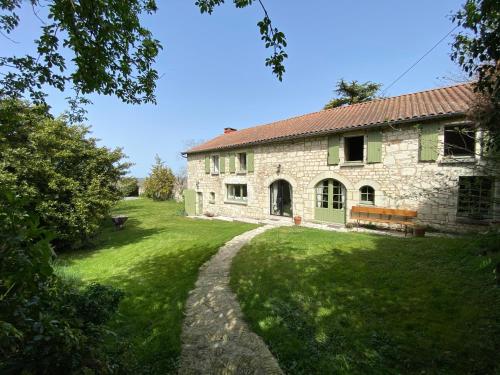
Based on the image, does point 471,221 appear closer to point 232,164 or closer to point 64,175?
point 232,164

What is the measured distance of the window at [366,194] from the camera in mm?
11266

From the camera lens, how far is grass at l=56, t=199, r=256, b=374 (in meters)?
3.72

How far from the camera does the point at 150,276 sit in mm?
6648

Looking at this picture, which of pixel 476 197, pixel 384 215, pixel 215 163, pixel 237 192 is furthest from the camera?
pixel 215 163

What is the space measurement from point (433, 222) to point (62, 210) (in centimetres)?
1335

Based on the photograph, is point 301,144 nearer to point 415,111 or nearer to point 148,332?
point 415,111

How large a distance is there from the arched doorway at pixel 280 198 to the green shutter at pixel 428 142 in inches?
273

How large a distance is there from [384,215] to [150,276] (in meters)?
8.90

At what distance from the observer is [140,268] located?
7.43m

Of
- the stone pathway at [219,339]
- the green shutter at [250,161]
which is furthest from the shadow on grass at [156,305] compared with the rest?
the green shutter at [250,161]

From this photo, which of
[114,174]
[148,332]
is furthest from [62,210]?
[148,332]

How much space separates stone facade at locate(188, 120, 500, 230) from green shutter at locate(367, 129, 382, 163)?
15 cm

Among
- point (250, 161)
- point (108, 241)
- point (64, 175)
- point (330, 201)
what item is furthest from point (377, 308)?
point (250, 161)

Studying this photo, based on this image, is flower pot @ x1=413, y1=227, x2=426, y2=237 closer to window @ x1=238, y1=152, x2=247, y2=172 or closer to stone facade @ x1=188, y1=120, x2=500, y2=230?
stone facade @ x1=188, y1=120, x2=500, y2=230
